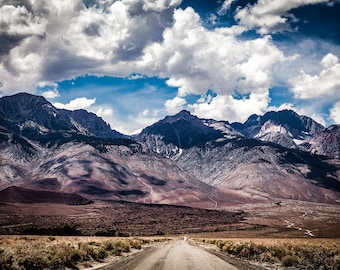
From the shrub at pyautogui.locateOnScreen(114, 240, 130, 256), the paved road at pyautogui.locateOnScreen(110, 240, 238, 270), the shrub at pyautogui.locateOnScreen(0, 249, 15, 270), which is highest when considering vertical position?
the shrub at pyautogui.locateOnScreen(0, 249, 15, 270)

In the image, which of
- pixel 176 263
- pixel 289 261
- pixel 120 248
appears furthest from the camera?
pixel 120 248

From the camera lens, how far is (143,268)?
19.7 m

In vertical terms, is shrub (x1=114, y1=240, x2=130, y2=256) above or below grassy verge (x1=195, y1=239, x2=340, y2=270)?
below

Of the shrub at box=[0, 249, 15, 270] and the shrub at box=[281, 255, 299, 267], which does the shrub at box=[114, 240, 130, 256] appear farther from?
the shrub at box=[0, 249, 15, 270]

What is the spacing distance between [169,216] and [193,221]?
74.5ft

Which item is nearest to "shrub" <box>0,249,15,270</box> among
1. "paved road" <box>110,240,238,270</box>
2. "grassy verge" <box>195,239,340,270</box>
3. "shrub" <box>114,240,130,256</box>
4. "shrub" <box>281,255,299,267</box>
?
"paved road" <box>110,240,238,270</box>

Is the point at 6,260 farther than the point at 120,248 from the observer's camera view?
No

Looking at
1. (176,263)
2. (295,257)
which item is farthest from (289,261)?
(176,263)

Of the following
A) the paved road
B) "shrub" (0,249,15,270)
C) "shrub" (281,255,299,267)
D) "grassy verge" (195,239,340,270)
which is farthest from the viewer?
"shrub" (281,255,299,267)

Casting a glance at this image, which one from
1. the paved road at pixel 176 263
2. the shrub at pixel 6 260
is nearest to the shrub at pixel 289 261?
the paved road at pixel 176 263

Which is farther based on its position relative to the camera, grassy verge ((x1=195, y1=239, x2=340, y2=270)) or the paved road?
grassy verge ((x1=195, y1=239, x2=340, y2=270))

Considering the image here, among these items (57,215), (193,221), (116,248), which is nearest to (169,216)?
(193,221)

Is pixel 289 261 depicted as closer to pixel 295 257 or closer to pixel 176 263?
pixel 295 257

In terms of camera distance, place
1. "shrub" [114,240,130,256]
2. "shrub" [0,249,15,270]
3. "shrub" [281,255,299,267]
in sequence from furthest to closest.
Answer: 1. "shrub" [114,240,130,256]
2. "shrub" [281,255,299,267]
3. "shrub" [0,249,15,270]
